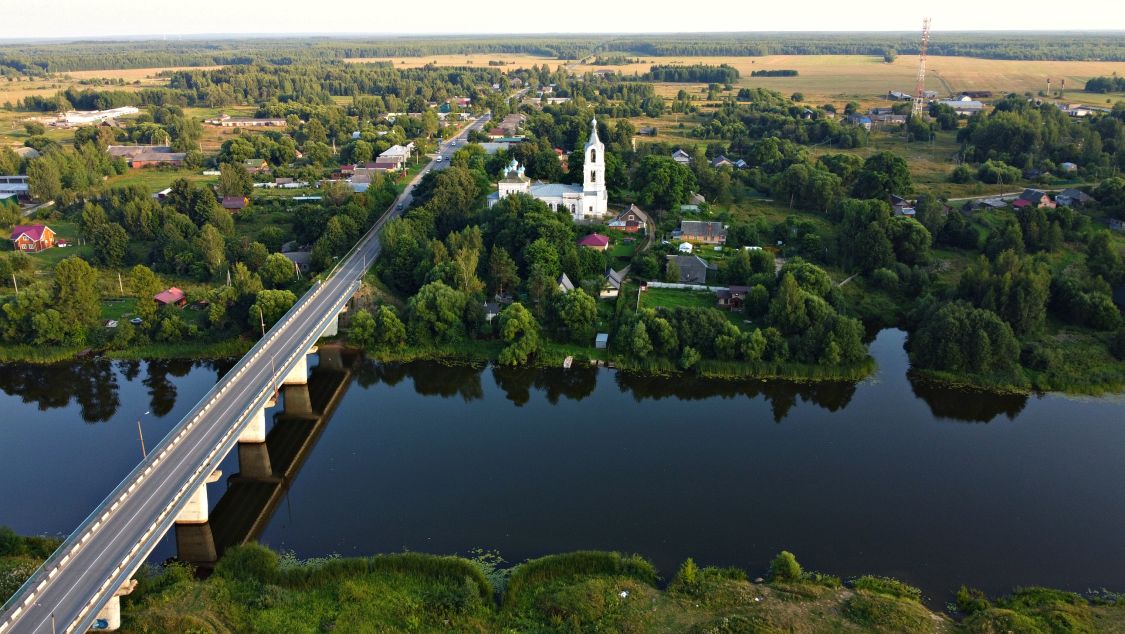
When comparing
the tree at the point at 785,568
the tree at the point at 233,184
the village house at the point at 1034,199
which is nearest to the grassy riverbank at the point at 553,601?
the tree at the point at 785,568

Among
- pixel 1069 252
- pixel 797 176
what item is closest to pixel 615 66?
pixel 797 176

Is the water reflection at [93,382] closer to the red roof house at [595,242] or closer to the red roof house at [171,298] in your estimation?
the red roof house at [171,298]

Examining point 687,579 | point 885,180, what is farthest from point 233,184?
point 687,579

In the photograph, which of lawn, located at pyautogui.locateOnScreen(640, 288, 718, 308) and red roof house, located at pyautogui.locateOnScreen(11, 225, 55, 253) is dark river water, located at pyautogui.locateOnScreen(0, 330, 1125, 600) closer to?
lawn, located at pyautogui.locateOnScreen(640, 288, 718, 308)

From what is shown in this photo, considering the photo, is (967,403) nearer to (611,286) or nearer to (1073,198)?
(611,286)

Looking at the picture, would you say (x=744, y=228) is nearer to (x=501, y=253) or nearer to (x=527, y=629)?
(x=501, y=253)
